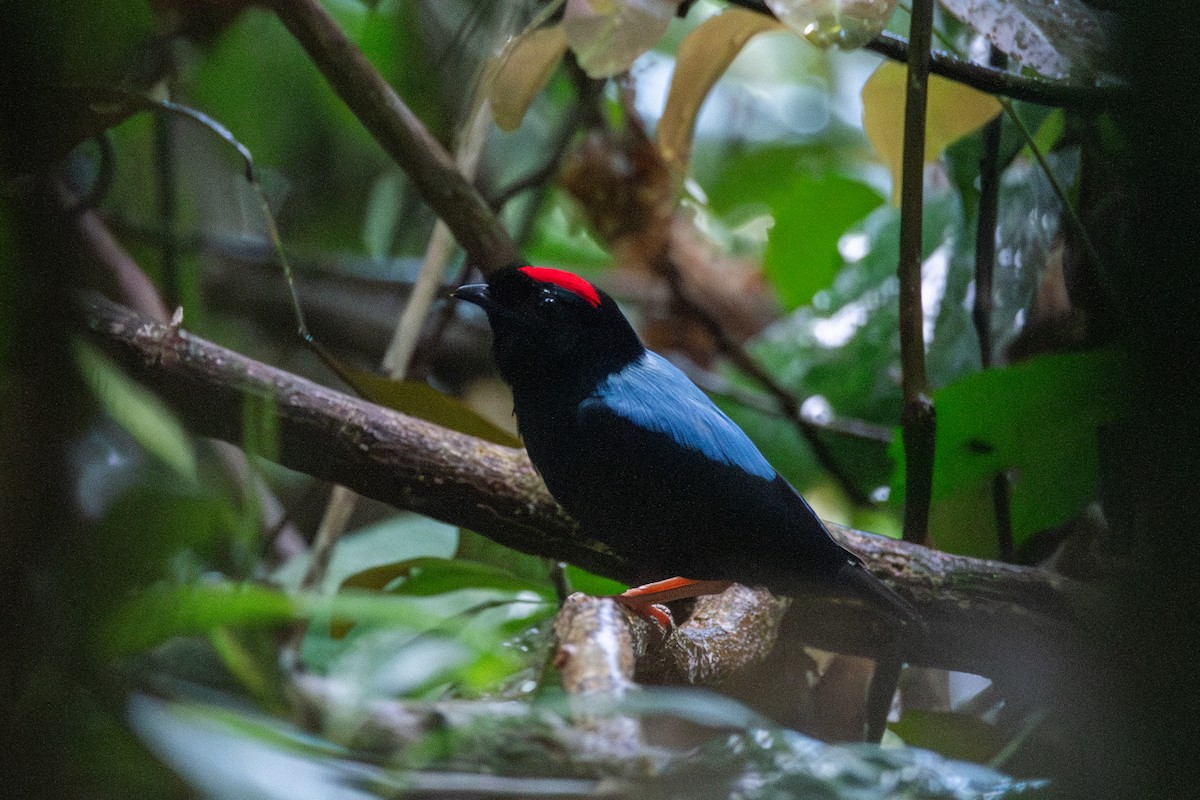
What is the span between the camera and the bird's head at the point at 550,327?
70.2 inches

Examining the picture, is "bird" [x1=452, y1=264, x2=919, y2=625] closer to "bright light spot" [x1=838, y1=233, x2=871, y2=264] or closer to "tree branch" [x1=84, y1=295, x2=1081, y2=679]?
"tree branch" [x1=84, y1=295, x2=1081, y2=679]

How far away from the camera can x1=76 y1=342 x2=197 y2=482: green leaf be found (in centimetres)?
88

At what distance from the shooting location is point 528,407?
1.74 metres

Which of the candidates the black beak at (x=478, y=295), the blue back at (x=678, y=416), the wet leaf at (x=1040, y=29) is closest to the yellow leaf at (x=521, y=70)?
the black beak at (x=478, y=295)

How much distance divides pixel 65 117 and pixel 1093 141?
1.65 meters

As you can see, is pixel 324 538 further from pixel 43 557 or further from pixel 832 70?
pixel 832 70

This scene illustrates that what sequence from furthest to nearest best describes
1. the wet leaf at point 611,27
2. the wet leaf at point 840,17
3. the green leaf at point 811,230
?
the green leaf at point 811,230, the wet leaf at point 611,27, the wet leaf at point 840,17

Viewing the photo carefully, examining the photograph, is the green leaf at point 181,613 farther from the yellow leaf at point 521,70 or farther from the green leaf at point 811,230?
the green leaf at point 811,230

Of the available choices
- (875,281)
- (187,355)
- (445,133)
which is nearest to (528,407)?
(187,355)

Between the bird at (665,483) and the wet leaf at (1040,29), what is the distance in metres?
0.87

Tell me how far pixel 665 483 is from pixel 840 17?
842mm

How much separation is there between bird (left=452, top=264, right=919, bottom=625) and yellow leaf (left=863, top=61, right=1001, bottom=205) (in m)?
0.84

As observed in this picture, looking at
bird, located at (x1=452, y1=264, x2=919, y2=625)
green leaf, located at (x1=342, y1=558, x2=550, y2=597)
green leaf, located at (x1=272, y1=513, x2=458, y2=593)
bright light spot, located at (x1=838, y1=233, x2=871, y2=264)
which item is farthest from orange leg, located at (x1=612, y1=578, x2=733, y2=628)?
bright light spot, located at (x1=838, y1=233, x2=871, y2=264)

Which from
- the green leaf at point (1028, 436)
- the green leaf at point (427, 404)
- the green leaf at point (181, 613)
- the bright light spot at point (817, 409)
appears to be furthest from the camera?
the bright light spot at point (817, 409)
